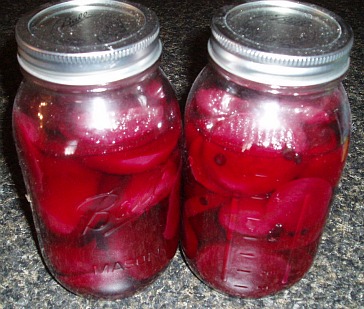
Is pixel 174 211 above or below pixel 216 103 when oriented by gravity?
below

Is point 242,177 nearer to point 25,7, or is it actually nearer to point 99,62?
point 99,62

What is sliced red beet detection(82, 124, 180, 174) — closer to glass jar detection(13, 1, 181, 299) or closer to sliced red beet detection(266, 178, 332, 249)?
glass jar detection(13, 1, 181, 299)

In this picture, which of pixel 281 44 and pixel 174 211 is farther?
pixel 174 211

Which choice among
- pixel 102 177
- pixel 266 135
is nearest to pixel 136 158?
pixel 102 177

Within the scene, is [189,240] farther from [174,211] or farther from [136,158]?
[136,158]

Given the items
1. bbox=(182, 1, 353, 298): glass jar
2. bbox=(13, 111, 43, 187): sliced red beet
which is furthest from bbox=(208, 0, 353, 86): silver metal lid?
bbox=(13, 111, 43, 187): sliced red beet

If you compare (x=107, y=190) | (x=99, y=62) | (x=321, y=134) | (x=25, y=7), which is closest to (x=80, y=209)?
(x=107, y=190)
